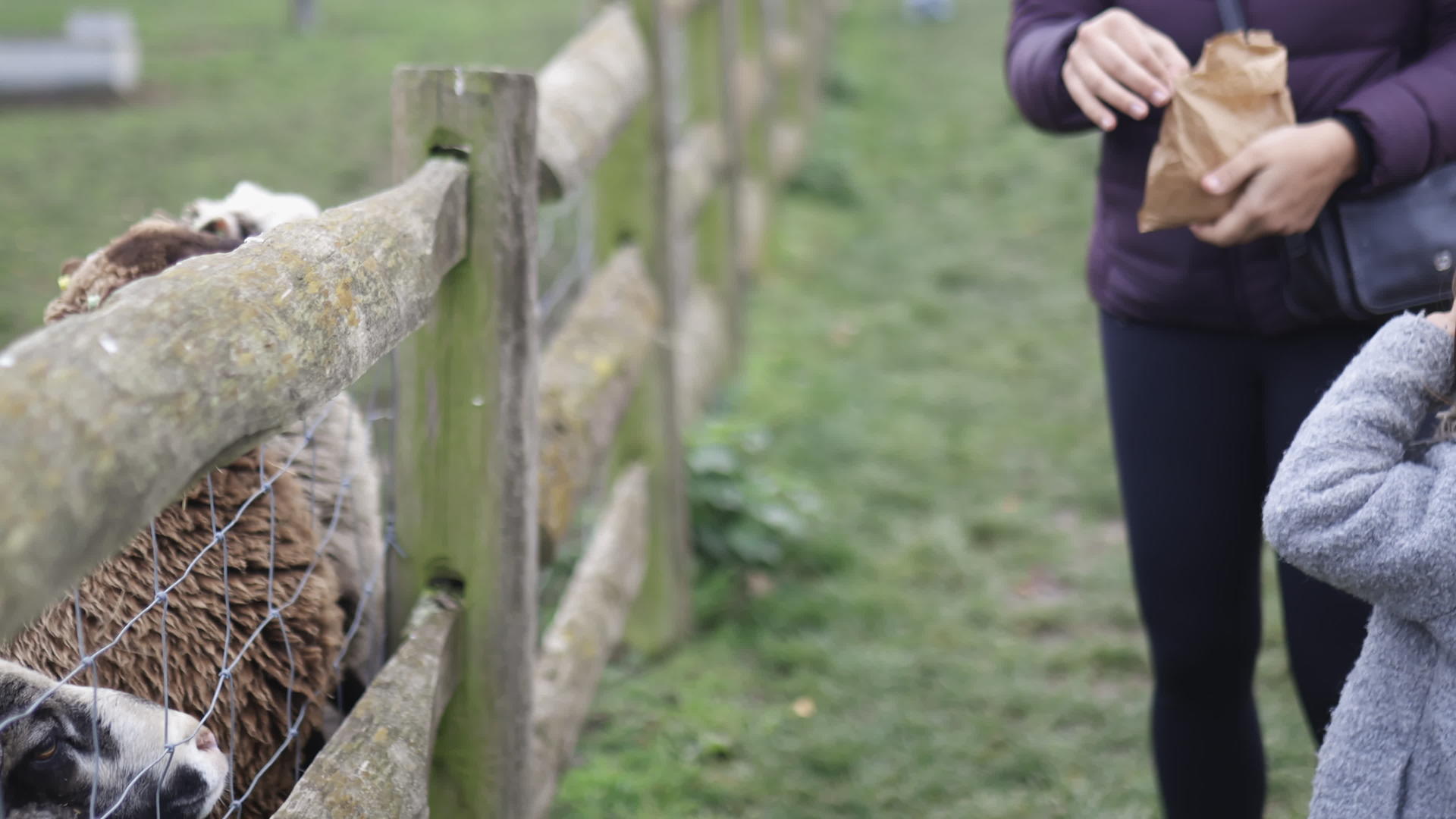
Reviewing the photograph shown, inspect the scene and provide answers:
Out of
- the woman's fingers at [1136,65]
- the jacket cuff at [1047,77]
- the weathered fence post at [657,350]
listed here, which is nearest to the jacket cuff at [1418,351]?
the woman's fingers at [1136,65]

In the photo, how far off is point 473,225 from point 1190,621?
1.23 m

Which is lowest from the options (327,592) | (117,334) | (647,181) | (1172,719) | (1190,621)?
(1172,719)

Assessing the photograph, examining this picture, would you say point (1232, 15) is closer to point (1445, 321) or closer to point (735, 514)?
point (1445, 321)

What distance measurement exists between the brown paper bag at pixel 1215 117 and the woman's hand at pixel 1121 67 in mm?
32

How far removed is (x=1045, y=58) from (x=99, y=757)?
1552 millimetres

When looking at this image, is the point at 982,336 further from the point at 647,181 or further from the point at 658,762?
the point at 658,762

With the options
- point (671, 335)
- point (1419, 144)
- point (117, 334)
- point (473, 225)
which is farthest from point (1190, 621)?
point (671, 335)

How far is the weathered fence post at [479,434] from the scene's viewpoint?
178 cm

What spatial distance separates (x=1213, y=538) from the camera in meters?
1.97

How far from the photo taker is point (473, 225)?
180 centimetres

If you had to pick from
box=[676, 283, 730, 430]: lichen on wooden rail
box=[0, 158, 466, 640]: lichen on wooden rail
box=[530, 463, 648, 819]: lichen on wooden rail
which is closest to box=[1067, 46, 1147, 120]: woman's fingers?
box=[0, 158, 466, 640]: lichen on wooden rail

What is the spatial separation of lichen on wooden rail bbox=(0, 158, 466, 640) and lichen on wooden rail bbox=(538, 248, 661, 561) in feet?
3.12

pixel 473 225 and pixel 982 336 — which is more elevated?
pixel 473 225

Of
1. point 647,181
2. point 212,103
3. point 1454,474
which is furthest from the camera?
point 212,103
